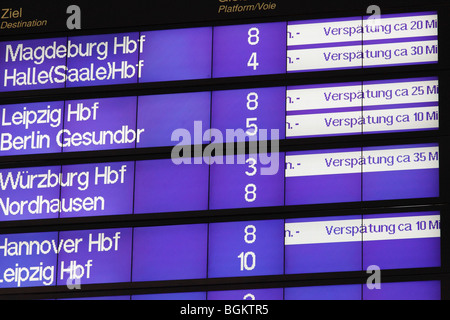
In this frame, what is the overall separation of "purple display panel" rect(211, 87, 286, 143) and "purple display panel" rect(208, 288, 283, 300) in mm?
1203

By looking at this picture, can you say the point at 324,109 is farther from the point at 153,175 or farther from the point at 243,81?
the point at 153,175

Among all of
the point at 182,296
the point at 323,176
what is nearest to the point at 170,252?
the point at 182,296

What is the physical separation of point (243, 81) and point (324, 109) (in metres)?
0.69

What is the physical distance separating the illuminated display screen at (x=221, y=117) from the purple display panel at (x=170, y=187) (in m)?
0.20

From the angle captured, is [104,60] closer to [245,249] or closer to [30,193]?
[30,193]

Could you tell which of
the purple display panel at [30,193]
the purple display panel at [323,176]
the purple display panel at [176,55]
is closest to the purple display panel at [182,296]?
the purple display panel at [323,176]

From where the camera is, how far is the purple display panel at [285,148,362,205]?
966 cm

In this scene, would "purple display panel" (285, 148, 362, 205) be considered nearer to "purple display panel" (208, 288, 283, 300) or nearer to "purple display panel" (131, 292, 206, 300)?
"purple display panel" (208, 288, 283, 300)

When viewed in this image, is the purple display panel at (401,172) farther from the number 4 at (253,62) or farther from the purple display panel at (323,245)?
the number 4 at (253,62)

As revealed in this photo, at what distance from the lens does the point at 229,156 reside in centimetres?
986

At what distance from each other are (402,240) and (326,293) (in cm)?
70

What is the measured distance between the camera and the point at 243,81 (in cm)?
1003

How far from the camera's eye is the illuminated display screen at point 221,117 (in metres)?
9.80

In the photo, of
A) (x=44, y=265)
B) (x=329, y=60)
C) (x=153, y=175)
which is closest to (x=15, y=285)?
(x=44, y=265)
